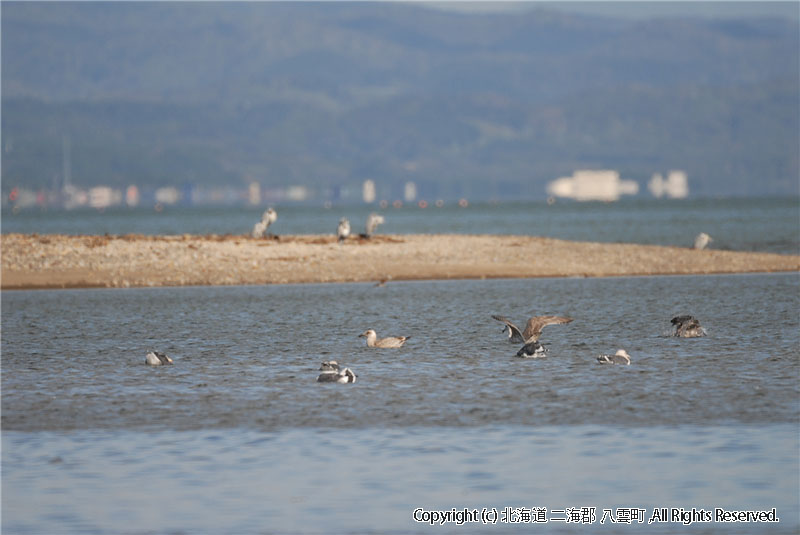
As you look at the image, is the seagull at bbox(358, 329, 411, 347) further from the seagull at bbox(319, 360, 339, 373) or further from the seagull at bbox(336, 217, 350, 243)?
the seagull at bbox(336, 217, 350, 243)

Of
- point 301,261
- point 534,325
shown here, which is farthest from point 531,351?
point 301,261

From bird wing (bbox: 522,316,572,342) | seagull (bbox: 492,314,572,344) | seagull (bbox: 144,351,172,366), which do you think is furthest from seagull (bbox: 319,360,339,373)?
bird wing (bbox: 522,316,572,342)

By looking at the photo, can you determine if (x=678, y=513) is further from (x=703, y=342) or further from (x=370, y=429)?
(x=703, y=342)

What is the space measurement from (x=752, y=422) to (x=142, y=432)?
8.02 metres

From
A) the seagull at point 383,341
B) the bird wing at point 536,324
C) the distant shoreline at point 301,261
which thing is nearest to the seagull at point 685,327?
the bird wing at point 536,324

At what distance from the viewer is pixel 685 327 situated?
27.2 meters

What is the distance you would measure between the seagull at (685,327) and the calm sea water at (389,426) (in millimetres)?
414

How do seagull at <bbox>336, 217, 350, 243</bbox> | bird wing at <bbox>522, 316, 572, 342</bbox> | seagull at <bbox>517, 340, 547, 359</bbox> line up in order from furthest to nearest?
1. seagull at <bbox>336, 217, 350, 243</bbox>
2. bird wing at <bbox>522, 316, 572, 342</bbox>
3. seagull at <bbox>517, 340, 547, 359</bbox>

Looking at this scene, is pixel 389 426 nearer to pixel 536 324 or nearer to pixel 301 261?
pixel 536 324

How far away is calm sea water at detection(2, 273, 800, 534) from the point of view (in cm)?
1273

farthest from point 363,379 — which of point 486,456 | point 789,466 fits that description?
point 789,466

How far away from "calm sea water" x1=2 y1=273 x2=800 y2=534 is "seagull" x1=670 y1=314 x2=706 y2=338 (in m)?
0.41

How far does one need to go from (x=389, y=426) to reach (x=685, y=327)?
39.4 feet

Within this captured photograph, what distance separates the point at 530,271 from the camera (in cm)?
4966
